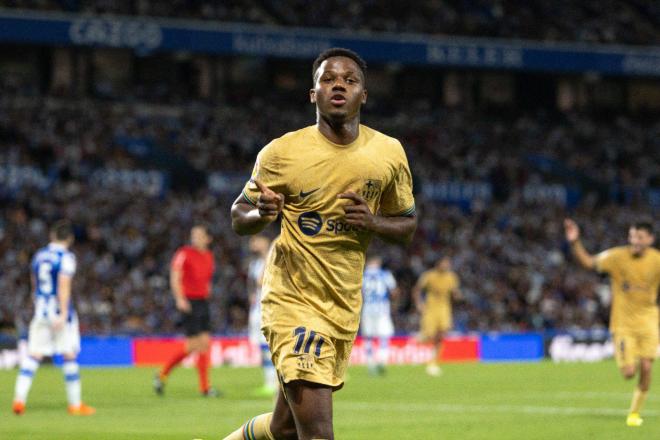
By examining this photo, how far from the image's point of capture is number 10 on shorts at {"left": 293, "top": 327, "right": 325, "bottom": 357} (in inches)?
260

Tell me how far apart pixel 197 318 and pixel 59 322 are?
3210 mm

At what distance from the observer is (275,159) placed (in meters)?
6.70

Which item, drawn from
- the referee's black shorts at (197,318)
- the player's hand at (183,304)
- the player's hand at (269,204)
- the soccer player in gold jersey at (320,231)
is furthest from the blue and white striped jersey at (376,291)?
the player's hand at (269,204)

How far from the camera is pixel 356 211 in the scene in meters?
6.47

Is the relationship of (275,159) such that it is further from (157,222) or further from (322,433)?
(157,222)

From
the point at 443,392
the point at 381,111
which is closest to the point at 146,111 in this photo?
the point at 381,111

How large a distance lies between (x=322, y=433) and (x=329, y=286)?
2.51 feet

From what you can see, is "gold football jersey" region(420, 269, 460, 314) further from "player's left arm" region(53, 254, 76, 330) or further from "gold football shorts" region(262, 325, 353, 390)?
"gold football shorts" region(262, 325, 353, 390)

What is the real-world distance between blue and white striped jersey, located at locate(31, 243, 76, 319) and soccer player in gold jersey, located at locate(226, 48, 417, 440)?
29.0 ft

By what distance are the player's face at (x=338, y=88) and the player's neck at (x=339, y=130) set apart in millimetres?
50

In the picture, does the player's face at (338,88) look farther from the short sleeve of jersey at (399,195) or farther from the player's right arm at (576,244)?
the player's right arm at (576,244)

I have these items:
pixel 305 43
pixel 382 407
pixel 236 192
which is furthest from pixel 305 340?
pixel 305 43

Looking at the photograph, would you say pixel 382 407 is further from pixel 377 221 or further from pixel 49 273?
pixel 377 221

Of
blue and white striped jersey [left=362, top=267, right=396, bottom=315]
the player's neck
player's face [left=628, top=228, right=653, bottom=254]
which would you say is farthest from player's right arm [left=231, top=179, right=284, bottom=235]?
blue and white striped jersey [left=362, top=267, right=396, bottom=315]
